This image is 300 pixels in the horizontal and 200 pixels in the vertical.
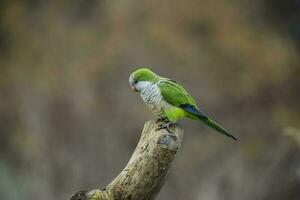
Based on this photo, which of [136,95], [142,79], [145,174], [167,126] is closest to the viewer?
[145,174]

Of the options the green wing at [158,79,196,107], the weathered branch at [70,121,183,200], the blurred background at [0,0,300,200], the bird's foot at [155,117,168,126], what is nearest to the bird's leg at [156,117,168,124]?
the bird's foot at [155,117,168,126]

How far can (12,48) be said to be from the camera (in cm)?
787

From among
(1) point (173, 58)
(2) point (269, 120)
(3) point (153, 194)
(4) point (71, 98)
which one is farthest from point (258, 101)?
(3) point (153, 194)

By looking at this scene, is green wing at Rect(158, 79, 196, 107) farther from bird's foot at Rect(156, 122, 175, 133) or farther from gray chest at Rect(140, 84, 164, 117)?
bird's foot at Rect(156, 122, 175, 133)

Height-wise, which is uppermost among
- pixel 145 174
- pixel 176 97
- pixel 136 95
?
pixel 136 95

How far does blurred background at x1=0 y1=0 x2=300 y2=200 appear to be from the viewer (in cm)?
655

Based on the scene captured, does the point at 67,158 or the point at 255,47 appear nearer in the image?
the point at 67,158

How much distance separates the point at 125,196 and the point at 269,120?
4.64 meters

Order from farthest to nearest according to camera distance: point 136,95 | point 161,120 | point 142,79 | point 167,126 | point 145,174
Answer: point 136,95 → point 142,79 → point 161,120 → point 167,126 → point 145,174

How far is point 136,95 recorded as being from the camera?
6910 mm

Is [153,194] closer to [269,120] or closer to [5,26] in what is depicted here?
[269,120]

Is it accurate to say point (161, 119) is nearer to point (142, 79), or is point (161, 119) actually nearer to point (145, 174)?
point (142, 79)

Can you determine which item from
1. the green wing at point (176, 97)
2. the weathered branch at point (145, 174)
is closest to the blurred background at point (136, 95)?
the green wing at point (176, 97)

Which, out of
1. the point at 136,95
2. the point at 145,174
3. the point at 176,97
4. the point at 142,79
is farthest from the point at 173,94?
the point at 136,95
